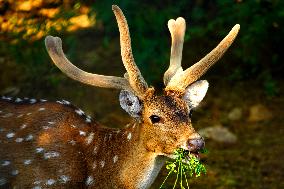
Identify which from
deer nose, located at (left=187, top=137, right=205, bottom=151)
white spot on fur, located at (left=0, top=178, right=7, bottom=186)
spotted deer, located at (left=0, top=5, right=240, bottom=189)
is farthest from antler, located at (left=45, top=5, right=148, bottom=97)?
white spot on fur, located at (left=0, top=178, right=7, bottom=186)

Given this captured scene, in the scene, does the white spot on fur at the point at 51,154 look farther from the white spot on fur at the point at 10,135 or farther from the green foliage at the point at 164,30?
the green foliage at the point at 164,30

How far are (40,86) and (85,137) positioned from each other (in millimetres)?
3615

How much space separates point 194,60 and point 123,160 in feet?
18.1

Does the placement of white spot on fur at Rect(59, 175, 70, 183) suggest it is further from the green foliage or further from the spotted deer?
the green foliage

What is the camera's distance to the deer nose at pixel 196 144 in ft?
18.6

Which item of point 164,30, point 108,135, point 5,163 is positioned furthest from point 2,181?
point 164,30

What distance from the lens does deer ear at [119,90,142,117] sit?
6.05m

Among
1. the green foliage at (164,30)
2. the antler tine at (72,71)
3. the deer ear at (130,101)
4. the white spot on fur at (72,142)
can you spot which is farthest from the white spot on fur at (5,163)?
the green foliage at (164,30)

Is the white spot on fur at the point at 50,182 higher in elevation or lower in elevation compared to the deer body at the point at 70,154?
lower

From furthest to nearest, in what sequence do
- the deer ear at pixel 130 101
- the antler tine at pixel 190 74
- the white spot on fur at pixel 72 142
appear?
1. the white spot on fur at pixel 72 142
2. the antler tine at pixel 190 74
3. the deer ear at pixel 130 101

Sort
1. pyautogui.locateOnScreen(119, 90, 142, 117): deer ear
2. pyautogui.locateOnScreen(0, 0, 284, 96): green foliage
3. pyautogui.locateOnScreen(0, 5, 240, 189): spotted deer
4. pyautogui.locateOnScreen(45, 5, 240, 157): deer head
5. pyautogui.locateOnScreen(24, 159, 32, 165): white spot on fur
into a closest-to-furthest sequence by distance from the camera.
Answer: pyautogui.locateOnScreen(45, 5, 240, 157): deer head < pyautogui.locateOnScreen(0, 5, 240, 189): spotted deer < pyautogui.locateOnScreen(119, 90, 142, 117): deer ear < pyautogui.locateOnScreen(24, 159, 32, 165): white spot on fur < pyautogui.locateOnScreen(0, 0, 284, 96): green foliage

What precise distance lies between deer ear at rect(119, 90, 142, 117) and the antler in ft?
0.22

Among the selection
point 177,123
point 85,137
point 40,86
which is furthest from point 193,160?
point 40,86

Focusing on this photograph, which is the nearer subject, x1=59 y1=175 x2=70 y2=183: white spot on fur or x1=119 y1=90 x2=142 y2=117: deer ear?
x1=119 y1=90 x2=142 y2=117: deer ear
